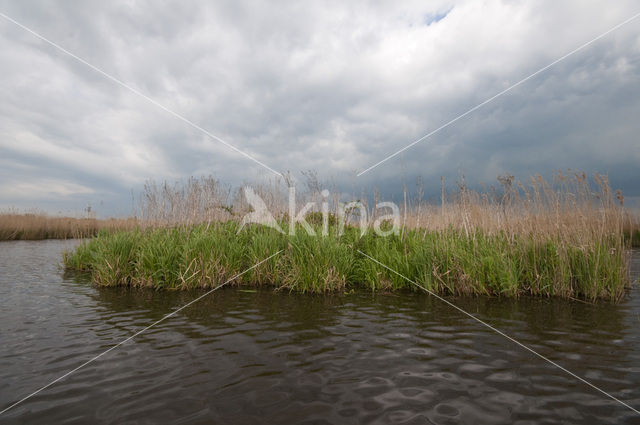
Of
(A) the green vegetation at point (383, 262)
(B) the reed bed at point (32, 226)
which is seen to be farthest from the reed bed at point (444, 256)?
(B) the reed bed at point (32, 226)

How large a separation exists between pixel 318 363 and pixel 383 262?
4.86 metres

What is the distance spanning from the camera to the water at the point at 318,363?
8.79 ft

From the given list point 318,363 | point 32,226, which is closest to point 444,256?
point 318,363

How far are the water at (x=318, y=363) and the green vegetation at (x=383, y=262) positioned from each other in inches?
32.2

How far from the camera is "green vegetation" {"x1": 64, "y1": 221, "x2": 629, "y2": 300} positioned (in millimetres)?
6688

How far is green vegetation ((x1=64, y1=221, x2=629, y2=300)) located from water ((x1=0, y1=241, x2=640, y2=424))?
82cm

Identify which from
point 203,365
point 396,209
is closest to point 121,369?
point 203,365

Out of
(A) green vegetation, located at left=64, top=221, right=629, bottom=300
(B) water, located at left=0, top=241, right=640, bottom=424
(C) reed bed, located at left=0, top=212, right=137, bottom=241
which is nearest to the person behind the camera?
(B) water, located at left=0, top=241, right=640, bottom=424

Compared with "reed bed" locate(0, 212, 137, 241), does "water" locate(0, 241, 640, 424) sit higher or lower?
lower

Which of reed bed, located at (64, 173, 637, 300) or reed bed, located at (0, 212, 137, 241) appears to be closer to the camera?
reed bed, located at (64, 173, 637, 300)

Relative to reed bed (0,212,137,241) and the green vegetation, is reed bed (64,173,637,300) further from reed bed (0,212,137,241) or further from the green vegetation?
reed bed (0,212,137,241)

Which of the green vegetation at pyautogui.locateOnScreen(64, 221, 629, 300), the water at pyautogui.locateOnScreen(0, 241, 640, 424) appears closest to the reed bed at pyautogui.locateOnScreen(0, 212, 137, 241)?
the green vegetation at pyautogui.locateOnScreen(64, 221, 629, 300)

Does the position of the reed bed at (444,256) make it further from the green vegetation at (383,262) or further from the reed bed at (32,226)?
the reed bed at (32,226)

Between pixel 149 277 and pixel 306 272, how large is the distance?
4.03 metres
